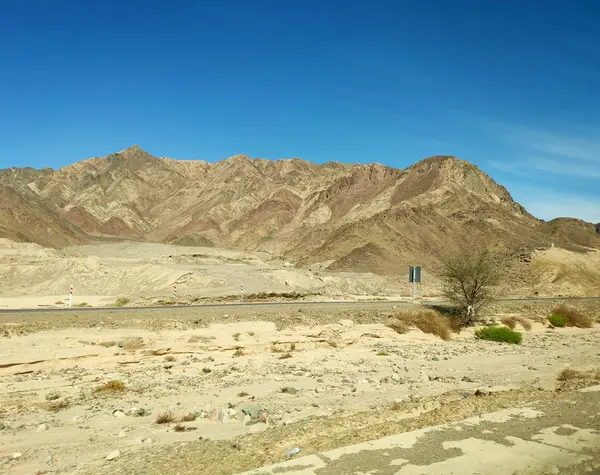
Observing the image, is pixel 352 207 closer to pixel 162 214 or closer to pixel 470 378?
pixel 162 214

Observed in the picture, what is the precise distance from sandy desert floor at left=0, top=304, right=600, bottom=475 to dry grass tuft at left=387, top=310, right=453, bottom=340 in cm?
66

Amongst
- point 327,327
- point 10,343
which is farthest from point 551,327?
point 10,343

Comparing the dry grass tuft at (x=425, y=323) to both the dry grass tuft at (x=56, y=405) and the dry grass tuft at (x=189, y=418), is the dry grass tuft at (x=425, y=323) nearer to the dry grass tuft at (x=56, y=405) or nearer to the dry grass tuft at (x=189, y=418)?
the dry grass tuft at (x=189, y=418)

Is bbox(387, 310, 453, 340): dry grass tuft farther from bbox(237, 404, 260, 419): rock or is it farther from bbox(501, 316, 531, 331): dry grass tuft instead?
bbox(237, 404, 260, 419): rock

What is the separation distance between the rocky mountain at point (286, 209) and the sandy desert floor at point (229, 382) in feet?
140

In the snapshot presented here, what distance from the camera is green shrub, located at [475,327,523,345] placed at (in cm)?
2822

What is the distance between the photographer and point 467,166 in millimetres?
116500

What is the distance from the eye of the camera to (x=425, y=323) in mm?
30469

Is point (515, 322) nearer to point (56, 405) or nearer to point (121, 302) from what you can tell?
point (121, 302)

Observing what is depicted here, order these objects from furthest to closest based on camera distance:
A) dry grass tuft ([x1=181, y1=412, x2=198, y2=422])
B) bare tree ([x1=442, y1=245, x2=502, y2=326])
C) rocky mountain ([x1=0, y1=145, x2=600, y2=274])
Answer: rocky mountain ([x1=0, y1=145, x2=600, y2=274]) → bare tree ([x1=442, y1=245, x2=502, y2=326]) → dry grass tuft ([x1=181, y1=412, x2=198, y2=422])

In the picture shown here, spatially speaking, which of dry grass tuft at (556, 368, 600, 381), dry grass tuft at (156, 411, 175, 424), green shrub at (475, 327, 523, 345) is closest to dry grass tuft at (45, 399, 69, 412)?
dry grass tuft at (156, 411, 175, 424)

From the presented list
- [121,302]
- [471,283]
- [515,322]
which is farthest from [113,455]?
[515,322]

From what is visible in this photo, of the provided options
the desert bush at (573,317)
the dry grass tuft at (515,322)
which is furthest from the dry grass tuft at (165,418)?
the desert bush at (573,317)

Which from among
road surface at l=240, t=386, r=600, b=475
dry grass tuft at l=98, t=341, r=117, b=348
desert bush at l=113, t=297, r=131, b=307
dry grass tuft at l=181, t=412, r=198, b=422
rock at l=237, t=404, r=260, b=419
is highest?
desert bush at l=113, t=297, r=131, b=307
